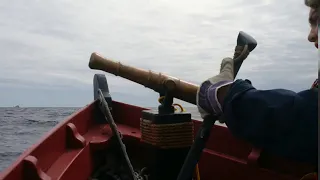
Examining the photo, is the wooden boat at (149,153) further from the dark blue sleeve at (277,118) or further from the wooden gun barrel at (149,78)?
the dark blue sleeve at (277,118)

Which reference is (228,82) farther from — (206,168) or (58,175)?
(206,168)

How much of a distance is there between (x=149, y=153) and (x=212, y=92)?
1.40 meters

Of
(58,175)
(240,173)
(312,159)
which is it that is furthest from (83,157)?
(312,159)

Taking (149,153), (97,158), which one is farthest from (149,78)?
(97,158)

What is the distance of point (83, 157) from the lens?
3203 millimetres

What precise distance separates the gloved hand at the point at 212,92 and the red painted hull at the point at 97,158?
1.14 m

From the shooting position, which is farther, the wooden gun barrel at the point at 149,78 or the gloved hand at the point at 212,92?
the wooden gun barrel at the point at 149,78

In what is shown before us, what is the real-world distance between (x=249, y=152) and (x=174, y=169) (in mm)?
827

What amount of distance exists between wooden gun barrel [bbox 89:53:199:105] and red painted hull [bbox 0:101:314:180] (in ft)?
2.32

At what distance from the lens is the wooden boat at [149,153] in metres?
2.44

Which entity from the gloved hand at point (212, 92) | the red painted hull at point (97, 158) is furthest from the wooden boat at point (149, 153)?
the gloved hand at point (212, 92)

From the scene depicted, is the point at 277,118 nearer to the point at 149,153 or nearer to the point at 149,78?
the point at 149,78

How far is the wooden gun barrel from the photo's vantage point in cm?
220

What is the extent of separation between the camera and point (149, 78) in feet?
8.05
